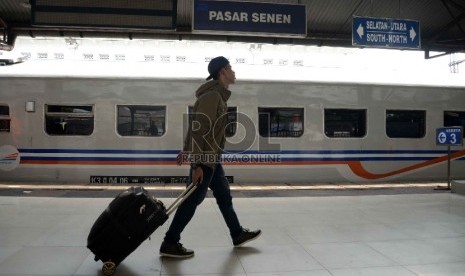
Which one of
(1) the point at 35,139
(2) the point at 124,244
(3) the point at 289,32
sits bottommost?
(2) the point at 124,244

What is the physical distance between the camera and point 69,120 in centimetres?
827

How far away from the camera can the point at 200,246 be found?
3.96 m

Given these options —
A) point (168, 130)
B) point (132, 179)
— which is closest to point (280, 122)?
point (168, 130)

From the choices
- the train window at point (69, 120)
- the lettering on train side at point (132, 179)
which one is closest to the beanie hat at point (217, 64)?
the lettering on train side at point (132, 179)

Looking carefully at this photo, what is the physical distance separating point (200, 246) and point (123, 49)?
22.7ft

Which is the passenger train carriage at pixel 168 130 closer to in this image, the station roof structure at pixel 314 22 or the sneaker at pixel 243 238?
the station roof structure at pixel 314 22

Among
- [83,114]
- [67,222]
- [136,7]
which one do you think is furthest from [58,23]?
[67,222]

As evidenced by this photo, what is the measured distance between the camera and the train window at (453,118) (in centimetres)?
938

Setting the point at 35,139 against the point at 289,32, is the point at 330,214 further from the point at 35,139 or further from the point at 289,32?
the point at 35,139

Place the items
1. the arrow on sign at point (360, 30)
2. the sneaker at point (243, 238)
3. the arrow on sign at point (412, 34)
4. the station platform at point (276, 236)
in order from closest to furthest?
the station platform at point (276, 236) → the sneaker at point (243, 238) → the arrow on sign at point (360, 30) → the arrow on sign at point (412, 34)

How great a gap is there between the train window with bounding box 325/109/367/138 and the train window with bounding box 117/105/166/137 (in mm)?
3678

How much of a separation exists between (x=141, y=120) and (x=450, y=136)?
254 inches

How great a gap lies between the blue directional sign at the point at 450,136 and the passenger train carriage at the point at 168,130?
1174mm

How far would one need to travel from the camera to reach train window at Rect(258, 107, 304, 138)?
27.8ft
